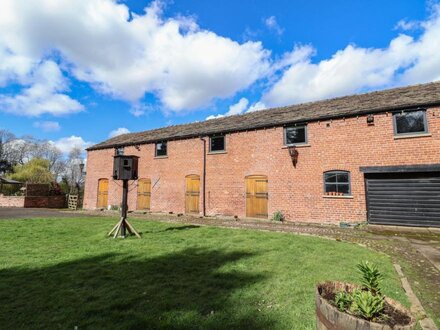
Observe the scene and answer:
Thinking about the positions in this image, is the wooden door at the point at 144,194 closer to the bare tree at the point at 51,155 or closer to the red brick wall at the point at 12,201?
the red brick wall at the point at 12,201

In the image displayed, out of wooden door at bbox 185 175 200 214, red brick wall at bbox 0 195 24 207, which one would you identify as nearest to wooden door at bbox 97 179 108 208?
red brick wall at bbox 0 195 24 207

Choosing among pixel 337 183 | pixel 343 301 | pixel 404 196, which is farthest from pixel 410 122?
pixel 343 301

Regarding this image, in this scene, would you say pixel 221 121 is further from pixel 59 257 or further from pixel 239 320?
pixel 239 320

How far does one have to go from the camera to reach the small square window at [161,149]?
18.7 metres

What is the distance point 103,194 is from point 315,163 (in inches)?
650

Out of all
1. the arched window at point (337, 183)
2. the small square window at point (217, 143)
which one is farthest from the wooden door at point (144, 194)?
the arched window at point (337, 183)

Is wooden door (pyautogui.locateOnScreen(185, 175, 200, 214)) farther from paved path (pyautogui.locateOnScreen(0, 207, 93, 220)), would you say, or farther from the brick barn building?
paved path (pyautogui.locateOnScreen(0, 207, 93, 220))

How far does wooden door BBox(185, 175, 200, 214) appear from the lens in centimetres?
1662

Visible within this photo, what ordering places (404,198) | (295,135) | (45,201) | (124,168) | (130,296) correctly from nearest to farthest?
1. (130,296)
2. (124,168)
3. (404,198)
4. (295,135)
5. (45,201)

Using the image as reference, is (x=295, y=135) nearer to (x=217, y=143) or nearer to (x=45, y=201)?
(x=217, y=143)

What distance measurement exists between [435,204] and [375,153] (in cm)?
293

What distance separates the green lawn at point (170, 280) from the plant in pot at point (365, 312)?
94cm

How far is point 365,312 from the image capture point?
222 centimetres

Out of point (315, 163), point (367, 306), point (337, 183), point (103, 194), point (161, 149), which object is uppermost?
point (161, 149)
